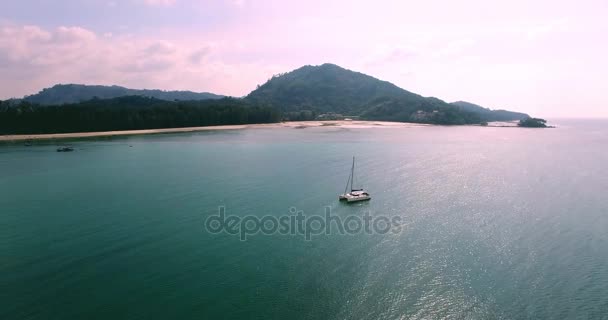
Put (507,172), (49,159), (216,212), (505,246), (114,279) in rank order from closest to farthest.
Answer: (114,279), (505,246), (216,212), (507,172), (49,159)

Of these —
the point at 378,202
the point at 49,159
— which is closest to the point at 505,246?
the point at 378,202

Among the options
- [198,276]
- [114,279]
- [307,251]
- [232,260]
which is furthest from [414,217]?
[114,279]

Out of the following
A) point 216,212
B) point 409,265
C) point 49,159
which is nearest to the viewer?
point 409,265

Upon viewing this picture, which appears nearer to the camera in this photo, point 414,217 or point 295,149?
point 414,217

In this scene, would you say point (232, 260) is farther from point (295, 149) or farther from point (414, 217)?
point (295, 149)

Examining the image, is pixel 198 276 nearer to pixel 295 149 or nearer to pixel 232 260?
pixel 232 260

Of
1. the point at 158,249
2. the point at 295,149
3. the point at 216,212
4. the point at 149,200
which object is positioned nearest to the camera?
the point at 158,249
